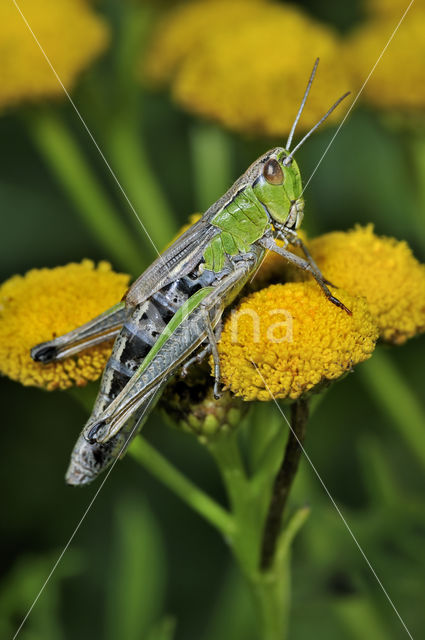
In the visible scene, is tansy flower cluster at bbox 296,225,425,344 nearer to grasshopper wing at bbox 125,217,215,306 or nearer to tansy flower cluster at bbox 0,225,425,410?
tansy flower cluster at bbox 0,225,425,410

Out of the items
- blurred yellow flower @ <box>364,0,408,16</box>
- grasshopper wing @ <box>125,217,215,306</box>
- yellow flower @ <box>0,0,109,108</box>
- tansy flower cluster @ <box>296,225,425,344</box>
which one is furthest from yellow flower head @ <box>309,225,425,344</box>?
blurred yellow flower @ <box>364,0,408,16</box>

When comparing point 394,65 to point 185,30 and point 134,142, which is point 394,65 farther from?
point 134,142

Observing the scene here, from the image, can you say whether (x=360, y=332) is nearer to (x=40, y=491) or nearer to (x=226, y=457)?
(x=226, y=457)

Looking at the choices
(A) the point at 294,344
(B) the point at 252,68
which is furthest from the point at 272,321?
(B) the point at 252,68

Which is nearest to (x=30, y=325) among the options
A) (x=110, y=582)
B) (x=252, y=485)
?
(x=252, y=485)

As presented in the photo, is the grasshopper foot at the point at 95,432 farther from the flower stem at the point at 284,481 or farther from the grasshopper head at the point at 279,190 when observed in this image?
the grasshopper head at the point at 279,190
